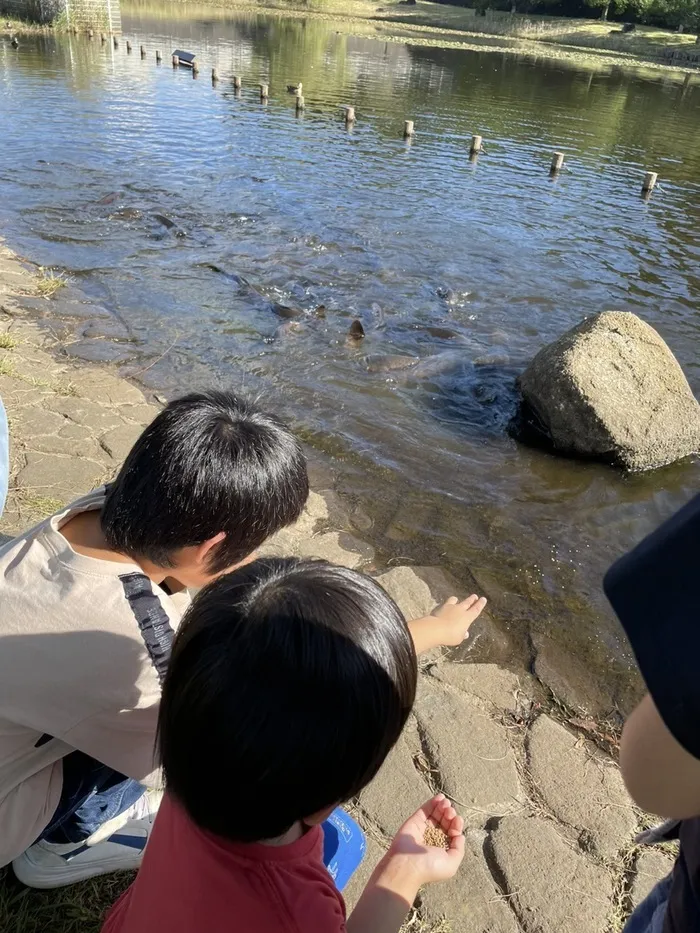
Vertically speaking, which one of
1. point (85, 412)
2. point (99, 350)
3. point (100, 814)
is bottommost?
point (99, 350)

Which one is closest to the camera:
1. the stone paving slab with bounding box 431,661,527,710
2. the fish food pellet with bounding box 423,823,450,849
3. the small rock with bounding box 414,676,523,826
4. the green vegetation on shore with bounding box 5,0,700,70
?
the fish food pellet with bounding box 423,823,450,849

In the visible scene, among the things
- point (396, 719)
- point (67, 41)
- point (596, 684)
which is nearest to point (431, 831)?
point (396, 719)

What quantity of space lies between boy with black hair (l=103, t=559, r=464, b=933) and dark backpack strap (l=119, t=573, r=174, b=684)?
1.40ft

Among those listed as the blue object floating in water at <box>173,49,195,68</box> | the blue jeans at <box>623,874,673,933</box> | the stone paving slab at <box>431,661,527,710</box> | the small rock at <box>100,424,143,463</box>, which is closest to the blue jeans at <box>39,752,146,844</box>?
the blue jeans at <box>623,874,673,933</box>

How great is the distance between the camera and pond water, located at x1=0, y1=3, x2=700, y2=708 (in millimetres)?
4648

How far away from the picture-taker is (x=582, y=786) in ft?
8.68

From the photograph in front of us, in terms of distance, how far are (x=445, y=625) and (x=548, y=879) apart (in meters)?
0.95

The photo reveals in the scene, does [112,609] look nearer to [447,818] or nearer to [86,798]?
[86,798]

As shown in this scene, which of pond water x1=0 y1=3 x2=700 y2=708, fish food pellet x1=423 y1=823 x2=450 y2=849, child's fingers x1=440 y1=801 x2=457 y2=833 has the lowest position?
pond water x1=0 y1=3 x2=700 y2=708

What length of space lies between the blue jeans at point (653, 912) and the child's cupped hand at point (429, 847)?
0.45 metres

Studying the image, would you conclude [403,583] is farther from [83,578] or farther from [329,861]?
[83,578]

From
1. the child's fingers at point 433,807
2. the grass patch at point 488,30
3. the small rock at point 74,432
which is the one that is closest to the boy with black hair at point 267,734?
the child's fingers at point 433,807

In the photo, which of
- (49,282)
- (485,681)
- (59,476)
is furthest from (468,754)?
(49,282)

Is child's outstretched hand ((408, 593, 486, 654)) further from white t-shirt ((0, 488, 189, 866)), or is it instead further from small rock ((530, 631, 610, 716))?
small rock ((530, 631, 610, 716))
